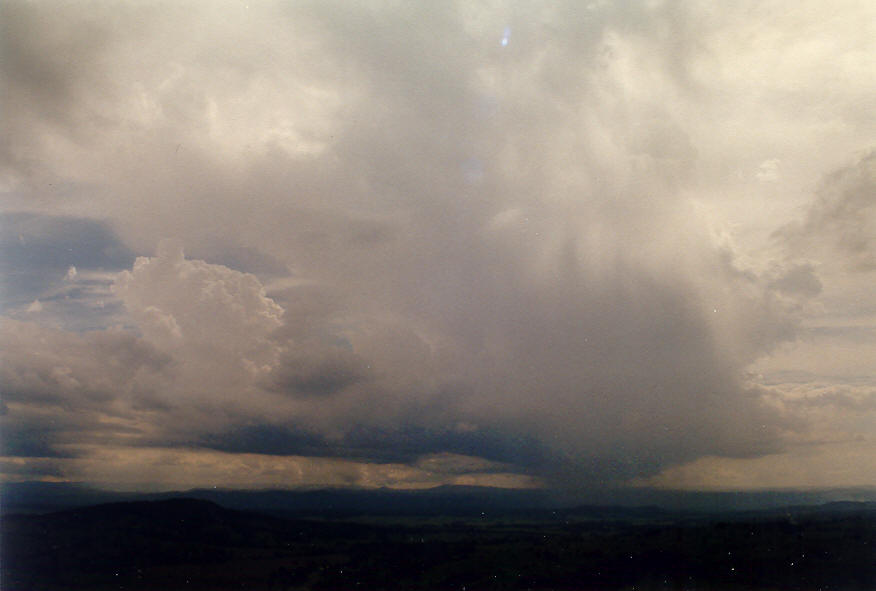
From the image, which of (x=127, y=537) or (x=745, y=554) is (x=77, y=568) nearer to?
(x=127, y=537)

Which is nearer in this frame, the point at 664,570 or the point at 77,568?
the point at 77,568

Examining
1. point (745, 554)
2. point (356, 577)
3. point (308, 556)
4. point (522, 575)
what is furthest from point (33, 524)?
point (745, 554)

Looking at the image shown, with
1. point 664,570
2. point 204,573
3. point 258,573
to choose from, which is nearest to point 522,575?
point 664,570

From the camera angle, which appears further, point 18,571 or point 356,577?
point 356,577

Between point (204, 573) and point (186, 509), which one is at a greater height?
point (186, 509)

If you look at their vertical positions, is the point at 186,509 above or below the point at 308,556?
above

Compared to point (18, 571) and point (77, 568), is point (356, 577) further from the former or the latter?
point (18, 571)

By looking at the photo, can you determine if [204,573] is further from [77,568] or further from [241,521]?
[77,568]

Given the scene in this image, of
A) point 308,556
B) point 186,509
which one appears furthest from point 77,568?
point 308,556
